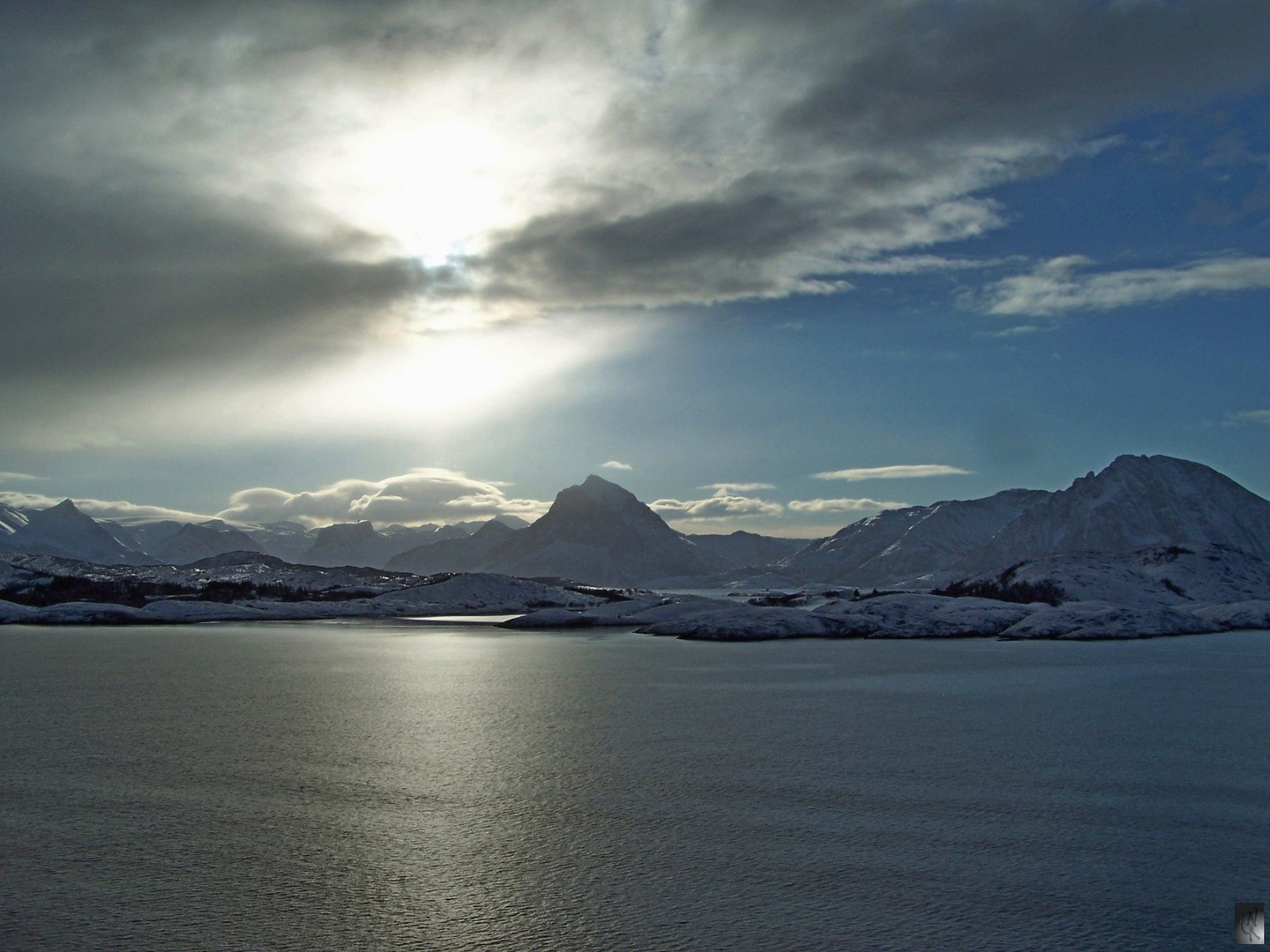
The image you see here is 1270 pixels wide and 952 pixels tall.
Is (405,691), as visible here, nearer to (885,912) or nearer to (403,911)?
(403,911)

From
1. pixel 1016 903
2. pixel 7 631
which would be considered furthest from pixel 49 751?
pixel 7 631

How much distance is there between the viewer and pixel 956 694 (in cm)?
4738

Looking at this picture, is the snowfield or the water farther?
the snowfield

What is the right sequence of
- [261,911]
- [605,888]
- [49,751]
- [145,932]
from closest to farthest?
[145,932]
[261,911]
[605,888]
[49,751]

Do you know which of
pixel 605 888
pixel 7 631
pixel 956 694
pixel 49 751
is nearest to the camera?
pixel 605 888

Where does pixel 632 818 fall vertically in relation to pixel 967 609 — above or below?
below

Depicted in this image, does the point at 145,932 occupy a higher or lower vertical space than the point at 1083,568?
lower

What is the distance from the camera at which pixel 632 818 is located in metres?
23.0

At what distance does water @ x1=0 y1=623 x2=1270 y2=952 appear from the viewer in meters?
16.1

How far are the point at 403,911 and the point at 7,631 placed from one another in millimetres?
131918

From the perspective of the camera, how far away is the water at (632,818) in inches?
635

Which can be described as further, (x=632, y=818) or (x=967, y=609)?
(x=967, y=609)

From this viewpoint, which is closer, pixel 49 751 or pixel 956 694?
pixel 49 751

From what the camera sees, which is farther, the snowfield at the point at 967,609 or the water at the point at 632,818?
the snowfield at the point at 967,609
